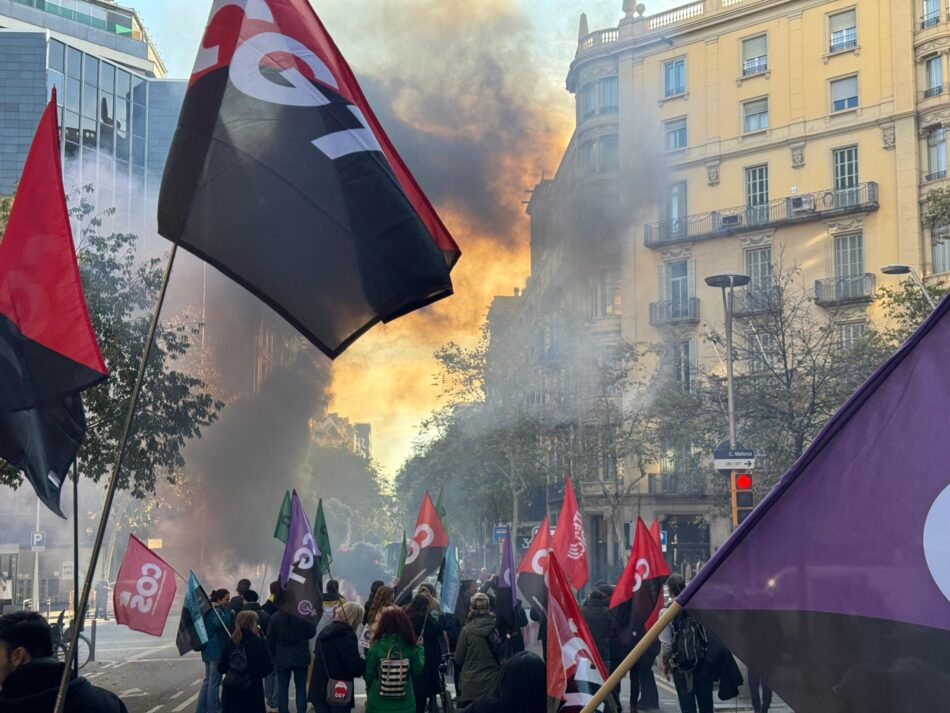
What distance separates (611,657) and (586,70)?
42629 mm

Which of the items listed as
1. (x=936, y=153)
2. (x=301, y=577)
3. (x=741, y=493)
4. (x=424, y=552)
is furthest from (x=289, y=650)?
(x=936, y=153)

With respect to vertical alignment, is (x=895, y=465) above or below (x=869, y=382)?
below

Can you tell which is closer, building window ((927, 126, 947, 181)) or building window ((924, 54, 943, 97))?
building window ((927, 126, 947, 181))

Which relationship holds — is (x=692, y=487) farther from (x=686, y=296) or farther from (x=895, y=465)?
(x=895, y=465)

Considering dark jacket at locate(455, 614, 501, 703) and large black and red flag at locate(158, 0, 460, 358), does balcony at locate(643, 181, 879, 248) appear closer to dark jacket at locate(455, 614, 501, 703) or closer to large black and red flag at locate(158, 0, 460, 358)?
dark jacket at locate(455, 614, 501, 703)

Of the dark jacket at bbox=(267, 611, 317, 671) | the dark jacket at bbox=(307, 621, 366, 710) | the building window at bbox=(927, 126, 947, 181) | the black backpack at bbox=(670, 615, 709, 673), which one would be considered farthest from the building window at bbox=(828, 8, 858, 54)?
the dark jacket at bbox=(307, 621, 366, 710)

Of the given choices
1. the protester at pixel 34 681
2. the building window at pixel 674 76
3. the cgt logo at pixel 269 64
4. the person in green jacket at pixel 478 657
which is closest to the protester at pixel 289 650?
the person in green jacket at pixel 478 657

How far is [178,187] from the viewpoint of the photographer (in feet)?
18.2

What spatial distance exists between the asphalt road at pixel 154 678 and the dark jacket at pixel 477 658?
551cm

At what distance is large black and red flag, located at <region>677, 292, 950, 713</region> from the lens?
3852mm

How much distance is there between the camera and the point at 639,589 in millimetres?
15195

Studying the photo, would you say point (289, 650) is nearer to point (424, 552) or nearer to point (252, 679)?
point (252, 679)

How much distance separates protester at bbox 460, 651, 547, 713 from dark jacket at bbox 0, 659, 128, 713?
1.91 metres

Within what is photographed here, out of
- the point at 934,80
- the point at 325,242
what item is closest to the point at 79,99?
the point at 934,80
